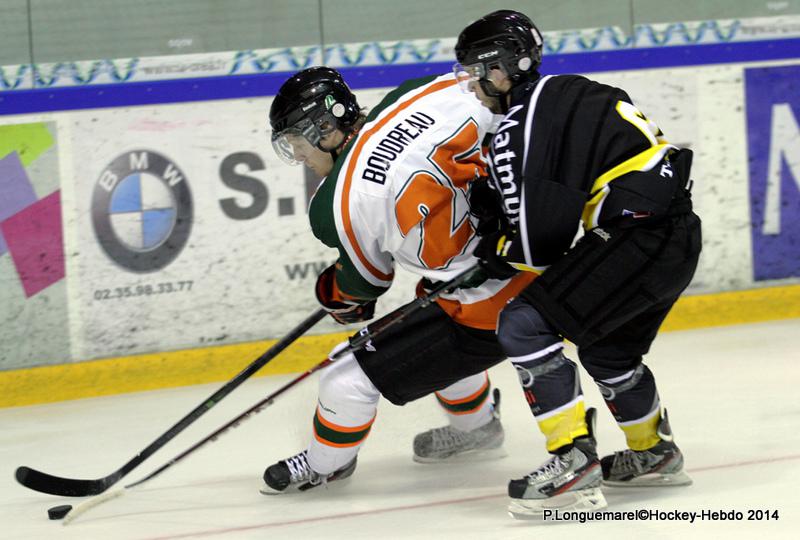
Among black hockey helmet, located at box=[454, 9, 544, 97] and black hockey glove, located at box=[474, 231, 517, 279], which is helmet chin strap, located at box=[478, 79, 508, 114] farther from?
black hockey glove, located at box=[474, 231, 517, 279]

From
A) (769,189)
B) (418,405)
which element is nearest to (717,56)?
(769,189)

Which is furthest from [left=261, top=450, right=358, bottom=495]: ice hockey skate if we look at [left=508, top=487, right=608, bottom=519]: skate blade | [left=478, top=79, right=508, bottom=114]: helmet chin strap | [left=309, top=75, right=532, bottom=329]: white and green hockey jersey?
[left=478, top=79, right=508, bottom=114]: helmet chin strap

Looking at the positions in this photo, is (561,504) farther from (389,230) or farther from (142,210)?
(142,210)

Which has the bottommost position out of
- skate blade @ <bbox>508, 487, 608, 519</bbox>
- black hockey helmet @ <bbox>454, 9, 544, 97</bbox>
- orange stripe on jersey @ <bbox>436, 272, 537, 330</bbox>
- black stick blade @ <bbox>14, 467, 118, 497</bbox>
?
skate blade @ <bbox>508, 487, 608, 519</bbox>

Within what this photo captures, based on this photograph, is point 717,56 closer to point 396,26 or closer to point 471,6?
point 471,6

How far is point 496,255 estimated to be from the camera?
2576 mm

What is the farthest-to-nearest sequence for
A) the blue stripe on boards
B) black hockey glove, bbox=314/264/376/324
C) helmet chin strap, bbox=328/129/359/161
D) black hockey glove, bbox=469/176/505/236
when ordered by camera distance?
1. the blue stripe on boards
2. black hockey glove, bbox=314/264/376/324
3. helmet chin strap, bbox=328/129/359/161
4. black hockey glove, bbox=469/176/505/236

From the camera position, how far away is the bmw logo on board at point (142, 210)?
443 cm

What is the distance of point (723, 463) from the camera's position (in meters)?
2.91

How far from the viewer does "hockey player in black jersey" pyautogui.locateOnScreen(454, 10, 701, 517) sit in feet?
7.87

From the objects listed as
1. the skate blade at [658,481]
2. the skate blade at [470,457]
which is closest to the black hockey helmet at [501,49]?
the skate blade at [658,481]

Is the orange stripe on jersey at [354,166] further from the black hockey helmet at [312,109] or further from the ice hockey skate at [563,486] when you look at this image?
the ice hockey skate at [563,486]

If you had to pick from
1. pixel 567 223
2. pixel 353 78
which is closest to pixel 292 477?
pixel 567 223

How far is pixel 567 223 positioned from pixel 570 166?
0.12 metres
